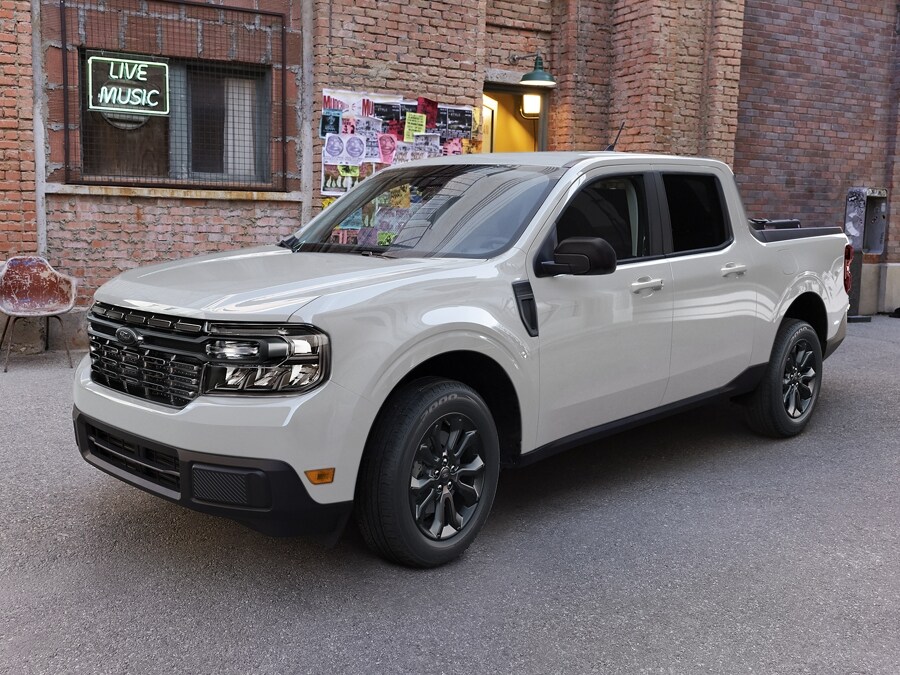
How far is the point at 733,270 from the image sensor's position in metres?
5.47

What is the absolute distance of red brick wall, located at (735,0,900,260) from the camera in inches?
522

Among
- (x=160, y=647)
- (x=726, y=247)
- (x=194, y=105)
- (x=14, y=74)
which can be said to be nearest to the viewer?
(x=160, y=647)

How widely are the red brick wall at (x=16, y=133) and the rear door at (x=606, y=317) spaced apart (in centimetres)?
642

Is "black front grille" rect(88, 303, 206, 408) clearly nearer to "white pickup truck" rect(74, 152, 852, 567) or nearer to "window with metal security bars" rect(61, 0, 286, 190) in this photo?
"white pickup truck" rect(74, 152, 852, 567)

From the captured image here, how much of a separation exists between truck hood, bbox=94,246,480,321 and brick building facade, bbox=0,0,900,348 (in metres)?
5.41

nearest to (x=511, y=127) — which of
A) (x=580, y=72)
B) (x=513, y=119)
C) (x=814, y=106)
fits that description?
(x=513, y=119)

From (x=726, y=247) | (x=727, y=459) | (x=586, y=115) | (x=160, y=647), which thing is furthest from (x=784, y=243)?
(x=586, y=115)

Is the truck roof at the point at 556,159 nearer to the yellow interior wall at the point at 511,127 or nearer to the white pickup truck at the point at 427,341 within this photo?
the white pickup truck at the point at 427,341

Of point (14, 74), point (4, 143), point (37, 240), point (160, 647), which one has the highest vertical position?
point (14, 74)

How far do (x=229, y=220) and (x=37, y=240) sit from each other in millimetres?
1940

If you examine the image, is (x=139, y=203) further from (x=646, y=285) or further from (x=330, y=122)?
(x=646, y=285)

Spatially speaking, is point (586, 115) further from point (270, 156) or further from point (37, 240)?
point (37, 240)

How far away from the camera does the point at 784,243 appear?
19.7 ft

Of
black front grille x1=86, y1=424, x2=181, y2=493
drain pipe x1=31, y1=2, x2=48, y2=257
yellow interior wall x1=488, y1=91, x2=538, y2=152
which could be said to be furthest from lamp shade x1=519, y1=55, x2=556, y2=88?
black front grille x1=86, y1=424, x2=181, y2=493
